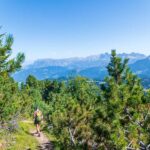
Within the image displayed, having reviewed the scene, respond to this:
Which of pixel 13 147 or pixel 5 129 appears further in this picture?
pixel 13 147

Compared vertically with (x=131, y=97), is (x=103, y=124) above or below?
below

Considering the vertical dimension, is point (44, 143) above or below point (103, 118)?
below

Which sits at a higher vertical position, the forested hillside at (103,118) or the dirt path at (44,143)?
the forested hillside at (103,118)

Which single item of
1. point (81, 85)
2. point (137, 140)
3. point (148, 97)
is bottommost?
point (81, 85)

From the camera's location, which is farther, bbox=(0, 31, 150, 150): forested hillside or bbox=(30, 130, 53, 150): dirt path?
bbox=(30, 130, 53, 150): dirt path

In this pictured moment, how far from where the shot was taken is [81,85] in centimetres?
11650

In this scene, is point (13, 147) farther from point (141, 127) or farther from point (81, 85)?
point (81, 85)

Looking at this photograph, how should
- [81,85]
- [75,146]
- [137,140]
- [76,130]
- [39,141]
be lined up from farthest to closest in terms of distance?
[81,85], [39,141], [76,130], [75,146], [137,140]

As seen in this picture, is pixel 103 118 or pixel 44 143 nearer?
pixel 103 118

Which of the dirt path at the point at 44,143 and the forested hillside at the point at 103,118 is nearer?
the forested hillside at the point at 103,118

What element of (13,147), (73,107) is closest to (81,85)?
(13,147)

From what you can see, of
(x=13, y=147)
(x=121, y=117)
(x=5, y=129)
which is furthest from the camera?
(x=13, y=147)

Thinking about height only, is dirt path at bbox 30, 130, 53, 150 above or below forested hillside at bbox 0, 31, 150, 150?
below

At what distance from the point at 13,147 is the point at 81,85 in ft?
267
